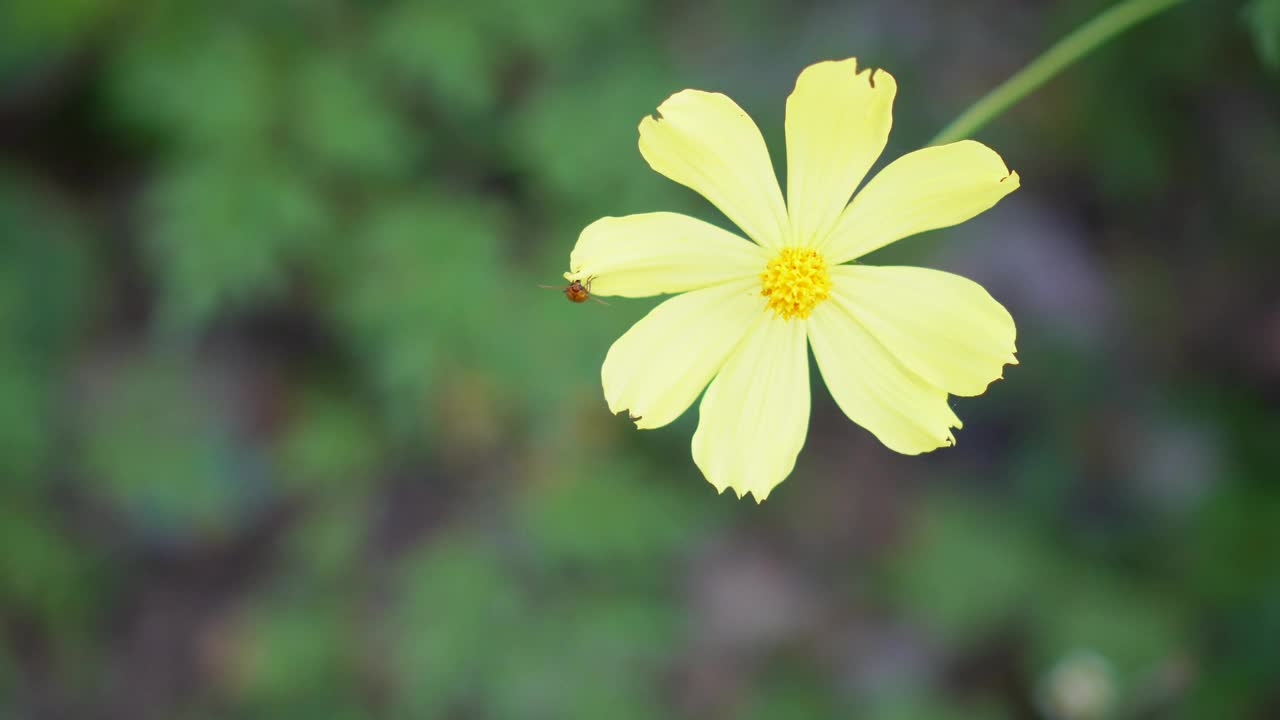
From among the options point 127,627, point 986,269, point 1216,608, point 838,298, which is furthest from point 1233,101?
point 127,627

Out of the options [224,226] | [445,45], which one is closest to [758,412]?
[445,45]

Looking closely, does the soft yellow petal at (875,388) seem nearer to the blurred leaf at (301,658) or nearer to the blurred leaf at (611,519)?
the blurred leaf at (611,519)

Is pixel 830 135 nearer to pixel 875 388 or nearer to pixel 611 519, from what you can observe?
pixel 875 388

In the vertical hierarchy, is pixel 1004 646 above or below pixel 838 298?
above

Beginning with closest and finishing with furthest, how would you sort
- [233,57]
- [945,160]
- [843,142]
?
[945,160], [843,142], [233,57]

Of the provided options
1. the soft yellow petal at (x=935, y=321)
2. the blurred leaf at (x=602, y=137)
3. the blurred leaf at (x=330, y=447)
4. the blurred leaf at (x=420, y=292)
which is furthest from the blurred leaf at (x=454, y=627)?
the soft yellow petal at (x=935, y=321)

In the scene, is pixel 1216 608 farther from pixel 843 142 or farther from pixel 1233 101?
pixel 843 142

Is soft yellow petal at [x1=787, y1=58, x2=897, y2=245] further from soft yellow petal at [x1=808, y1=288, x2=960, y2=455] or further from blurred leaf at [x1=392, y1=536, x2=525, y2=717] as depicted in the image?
blurred leaf at [x1=392, y1=536, x2=525, y2=717]
